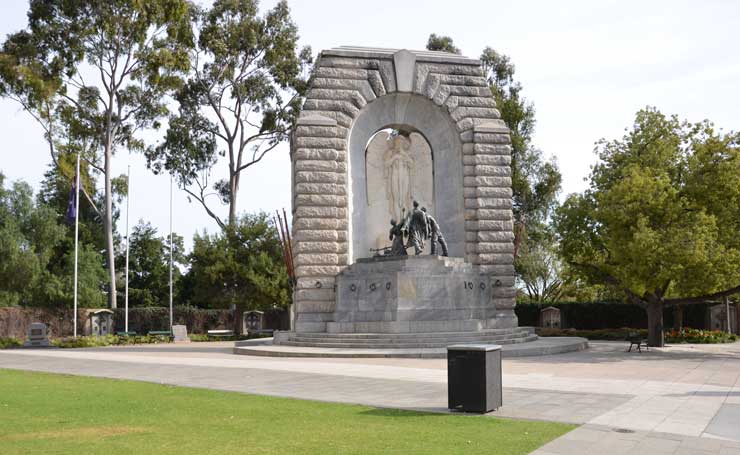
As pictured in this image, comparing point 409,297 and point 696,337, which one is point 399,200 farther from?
point 696,337

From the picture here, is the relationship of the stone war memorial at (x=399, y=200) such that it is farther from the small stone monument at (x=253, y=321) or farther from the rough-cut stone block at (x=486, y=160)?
the small stone monument at (x=253, y=321)

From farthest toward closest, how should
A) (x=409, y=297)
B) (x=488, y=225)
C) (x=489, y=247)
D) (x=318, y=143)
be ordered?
(x=488, y=225) < (x=489, y=247) < (x=318, y=143) < (x=409, y=297)

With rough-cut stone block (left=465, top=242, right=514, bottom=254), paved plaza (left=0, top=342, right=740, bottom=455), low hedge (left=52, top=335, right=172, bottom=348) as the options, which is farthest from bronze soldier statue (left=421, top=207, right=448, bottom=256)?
low hedge (left=52, top=335, right=172, bottom=348)

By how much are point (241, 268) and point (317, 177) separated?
14.6 metres

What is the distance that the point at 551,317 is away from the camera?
36781mm

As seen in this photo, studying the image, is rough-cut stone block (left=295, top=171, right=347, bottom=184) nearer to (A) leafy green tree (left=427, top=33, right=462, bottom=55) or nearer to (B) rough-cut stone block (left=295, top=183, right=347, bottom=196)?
(B) rough-cut stone block (left=295, top=183, right=347, bottom=196)

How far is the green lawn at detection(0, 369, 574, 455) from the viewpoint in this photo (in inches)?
304

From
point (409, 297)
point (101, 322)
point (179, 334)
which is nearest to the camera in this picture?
point (409, 297)

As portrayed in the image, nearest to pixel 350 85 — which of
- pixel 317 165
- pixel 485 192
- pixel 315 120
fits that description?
pixel 315 120

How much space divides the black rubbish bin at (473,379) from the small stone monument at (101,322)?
29.9 m

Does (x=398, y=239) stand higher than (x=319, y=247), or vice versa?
(x=398, y=239)

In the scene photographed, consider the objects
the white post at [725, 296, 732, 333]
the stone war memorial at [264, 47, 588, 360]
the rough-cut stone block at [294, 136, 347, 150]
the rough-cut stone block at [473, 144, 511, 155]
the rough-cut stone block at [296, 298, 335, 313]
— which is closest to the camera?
the stone war memorial at [264, 47, 588, 360]

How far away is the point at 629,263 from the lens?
74.7ft

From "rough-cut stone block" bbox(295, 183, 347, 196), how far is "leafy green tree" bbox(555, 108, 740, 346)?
815cm
